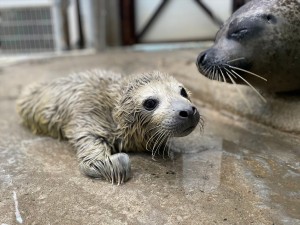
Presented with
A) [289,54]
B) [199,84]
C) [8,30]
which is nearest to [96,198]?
[289,54]

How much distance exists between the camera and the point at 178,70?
514 cm

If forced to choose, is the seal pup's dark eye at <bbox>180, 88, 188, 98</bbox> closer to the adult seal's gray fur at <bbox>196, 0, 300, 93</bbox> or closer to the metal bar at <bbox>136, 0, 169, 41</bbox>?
the adult seal's gray fur at <bbox>196, 0, 300, 93</bbox>

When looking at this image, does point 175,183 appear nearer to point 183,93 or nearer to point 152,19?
point 183,93

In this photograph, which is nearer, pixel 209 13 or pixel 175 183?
pixel 175 183

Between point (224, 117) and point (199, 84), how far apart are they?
25.8 inches

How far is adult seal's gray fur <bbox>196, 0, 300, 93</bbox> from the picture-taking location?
10.9 feet

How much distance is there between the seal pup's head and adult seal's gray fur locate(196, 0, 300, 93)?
1.39 ft

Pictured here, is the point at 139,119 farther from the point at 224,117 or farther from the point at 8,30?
the point at 8,30

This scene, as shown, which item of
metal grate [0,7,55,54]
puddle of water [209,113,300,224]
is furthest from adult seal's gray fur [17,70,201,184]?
metal grate [0,7,55,54]

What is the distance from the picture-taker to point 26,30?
7.75 m

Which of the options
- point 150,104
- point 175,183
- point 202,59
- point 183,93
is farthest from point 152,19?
point 175,183

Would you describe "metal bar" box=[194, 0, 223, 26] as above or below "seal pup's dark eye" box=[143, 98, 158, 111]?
below

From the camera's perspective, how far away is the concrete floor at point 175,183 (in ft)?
7.88

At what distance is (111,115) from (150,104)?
0.47m
